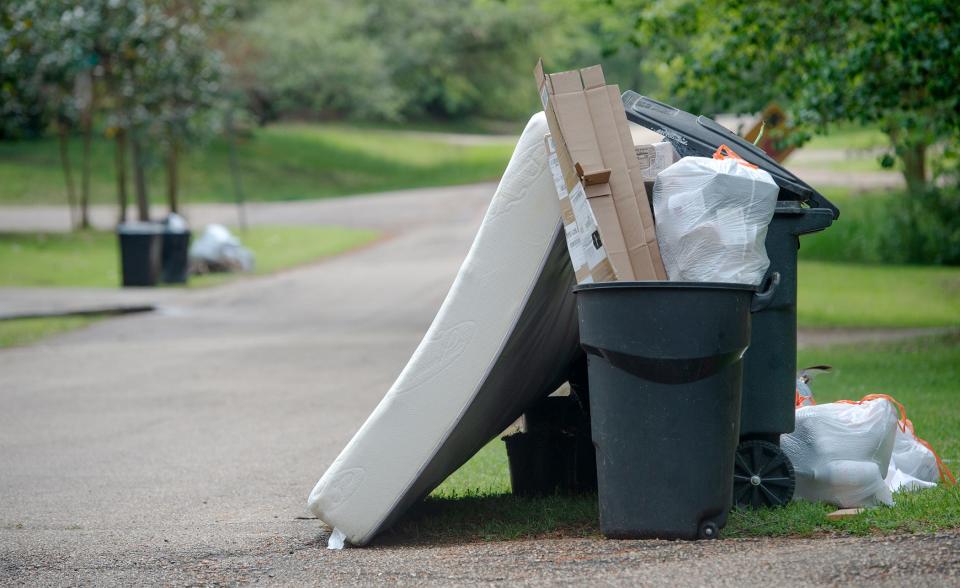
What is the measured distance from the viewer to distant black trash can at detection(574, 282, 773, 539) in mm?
4566

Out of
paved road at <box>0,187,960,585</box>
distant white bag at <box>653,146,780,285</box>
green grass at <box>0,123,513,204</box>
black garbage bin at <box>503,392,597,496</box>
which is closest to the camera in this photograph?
paved road at <box>0,187,960,585</box>

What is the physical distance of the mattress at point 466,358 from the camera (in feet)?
16.5

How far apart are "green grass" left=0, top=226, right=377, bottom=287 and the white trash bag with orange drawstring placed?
17.0m

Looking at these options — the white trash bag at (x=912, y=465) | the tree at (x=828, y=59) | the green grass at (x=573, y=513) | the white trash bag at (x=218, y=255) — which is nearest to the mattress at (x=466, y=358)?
the green grass at (x=573, y=513)

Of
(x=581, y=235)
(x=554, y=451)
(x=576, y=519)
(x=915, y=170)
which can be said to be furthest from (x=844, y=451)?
(x=915, y=170)

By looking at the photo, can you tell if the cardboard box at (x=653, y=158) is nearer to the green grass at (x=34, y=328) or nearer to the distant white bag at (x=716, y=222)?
the distant white bag at (x=716, y=222)

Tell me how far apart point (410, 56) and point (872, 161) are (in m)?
17.4

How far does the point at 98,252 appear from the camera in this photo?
26.1 meters

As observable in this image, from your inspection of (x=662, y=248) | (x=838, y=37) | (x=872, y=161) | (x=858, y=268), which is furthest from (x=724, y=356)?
(x=872, y=161)

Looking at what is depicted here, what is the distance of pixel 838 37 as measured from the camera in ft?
39.7

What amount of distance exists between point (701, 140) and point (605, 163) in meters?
0.64

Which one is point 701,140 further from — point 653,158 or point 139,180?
point 139,180

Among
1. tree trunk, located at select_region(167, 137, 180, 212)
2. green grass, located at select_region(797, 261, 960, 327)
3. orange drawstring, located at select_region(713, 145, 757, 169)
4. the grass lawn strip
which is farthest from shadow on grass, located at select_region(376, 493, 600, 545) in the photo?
tree trunk, located at select_region(167, 137, 180, 212)

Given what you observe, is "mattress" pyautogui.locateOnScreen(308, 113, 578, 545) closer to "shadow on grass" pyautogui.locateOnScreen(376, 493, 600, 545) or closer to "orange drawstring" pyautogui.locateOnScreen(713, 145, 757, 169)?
"shadow on grass" pyautogui.locateOnScreen(376, 493, 600, 545)
